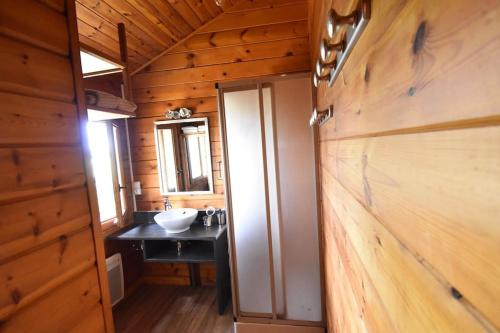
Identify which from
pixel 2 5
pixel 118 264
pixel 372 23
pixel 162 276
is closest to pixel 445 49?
pixel 372 23

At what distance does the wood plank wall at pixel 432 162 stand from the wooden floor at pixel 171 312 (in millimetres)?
2127

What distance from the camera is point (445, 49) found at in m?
0.27

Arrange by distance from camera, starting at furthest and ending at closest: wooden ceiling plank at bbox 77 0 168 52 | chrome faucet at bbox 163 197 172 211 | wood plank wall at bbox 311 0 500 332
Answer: chrome faucet at bbox 163 197 172 211, wooden ceiling plank at bbox 77 0 168 52, wood plank wall at bbox 311 0 500 332

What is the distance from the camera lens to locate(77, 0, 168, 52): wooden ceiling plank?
1825 millimetres

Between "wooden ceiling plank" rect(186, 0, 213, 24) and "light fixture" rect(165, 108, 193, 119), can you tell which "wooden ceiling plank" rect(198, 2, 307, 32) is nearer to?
"wooden ceiling plank" rect(186, 0, 213, 24)

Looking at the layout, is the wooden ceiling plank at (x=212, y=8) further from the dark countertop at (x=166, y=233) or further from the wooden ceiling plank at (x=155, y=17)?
the dark countertop at (x=166, y=233)

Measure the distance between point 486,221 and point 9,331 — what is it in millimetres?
1320

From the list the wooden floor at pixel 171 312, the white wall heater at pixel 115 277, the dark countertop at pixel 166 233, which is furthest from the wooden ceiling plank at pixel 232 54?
the wooden floor at pixel 171 312

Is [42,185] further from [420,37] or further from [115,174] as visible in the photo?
[115,174]

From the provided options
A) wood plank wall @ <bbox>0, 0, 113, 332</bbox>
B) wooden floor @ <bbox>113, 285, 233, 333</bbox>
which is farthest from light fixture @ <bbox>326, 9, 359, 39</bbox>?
wooden floor @ <bbox>113, 285, 233, 333</bbox>

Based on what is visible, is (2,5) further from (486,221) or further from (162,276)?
(162,276)

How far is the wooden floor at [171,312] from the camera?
2.27 metres

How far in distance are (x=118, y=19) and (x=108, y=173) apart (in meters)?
1.42

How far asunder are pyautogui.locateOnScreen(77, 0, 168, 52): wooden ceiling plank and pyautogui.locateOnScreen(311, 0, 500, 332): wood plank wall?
2.05m
